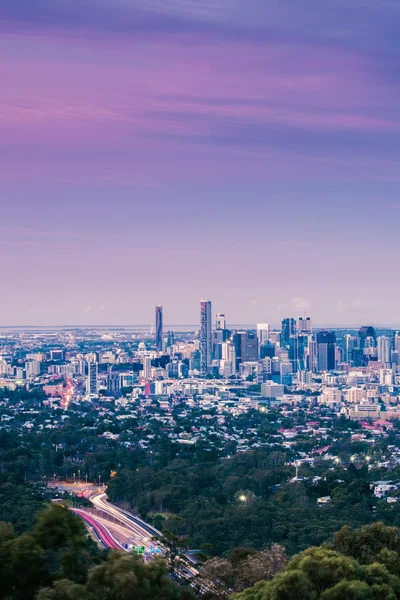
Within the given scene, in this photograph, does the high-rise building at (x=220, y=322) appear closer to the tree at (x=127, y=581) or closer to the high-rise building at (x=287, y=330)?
the high-rise building at (x=287, y=330)

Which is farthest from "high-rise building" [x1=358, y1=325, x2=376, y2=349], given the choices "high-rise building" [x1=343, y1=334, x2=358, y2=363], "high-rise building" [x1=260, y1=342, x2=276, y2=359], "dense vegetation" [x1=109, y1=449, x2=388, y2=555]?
"dense vegetation" [x1=109, y1=449, x2=388, y2=555]

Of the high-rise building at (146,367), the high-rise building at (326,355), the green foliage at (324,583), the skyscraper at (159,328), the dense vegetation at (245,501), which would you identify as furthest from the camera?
the skyscraper at (159,328)

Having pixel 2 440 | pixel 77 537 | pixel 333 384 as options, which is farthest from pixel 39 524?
pixel 333 384

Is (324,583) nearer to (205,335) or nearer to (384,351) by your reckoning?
(384,351)

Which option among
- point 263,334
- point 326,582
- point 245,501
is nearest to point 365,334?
point 263,334

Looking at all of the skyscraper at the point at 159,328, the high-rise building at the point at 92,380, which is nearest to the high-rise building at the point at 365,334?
the skyscraper at the point at 159,328

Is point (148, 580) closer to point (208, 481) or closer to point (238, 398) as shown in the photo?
point (208, 481)
